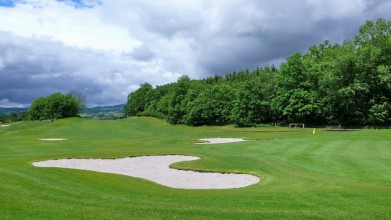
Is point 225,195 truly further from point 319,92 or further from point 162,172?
point 319,92

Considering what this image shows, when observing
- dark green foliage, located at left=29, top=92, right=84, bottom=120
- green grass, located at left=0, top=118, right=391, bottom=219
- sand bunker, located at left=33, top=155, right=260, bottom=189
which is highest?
dark green foliage, located at left=29, top=92, right=84, bottom=120

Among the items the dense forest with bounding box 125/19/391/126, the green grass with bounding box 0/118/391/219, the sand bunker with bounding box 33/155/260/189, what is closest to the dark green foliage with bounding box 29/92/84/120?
the dense forest with bounding box 125/19/391/126

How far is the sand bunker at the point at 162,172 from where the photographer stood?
20062 mm

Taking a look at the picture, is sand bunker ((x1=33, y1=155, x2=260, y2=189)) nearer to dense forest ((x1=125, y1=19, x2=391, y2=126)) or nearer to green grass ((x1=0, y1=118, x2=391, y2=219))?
green grass ((x1=0, y1=118, x2=391, y2=219))

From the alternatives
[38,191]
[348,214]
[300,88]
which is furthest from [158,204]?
[300,88]

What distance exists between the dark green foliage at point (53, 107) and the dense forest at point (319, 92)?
80027mm

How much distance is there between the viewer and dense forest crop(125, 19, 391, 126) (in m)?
69.3

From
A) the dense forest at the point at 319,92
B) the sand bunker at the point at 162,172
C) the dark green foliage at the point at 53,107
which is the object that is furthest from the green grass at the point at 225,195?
the dark green foliage at the point at 53,107

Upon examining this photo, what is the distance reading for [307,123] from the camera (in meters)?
80.3

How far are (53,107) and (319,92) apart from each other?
121871 millimetres

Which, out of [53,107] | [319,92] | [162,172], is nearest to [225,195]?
[162,172]

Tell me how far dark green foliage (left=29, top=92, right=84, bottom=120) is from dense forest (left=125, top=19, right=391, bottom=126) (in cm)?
8003

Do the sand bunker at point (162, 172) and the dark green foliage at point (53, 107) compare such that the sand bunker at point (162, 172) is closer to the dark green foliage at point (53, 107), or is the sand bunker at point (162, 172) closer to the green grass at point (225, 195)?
the green grass at point (225, 195)

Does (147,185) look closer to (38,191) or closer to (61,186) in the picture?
(61,186)
